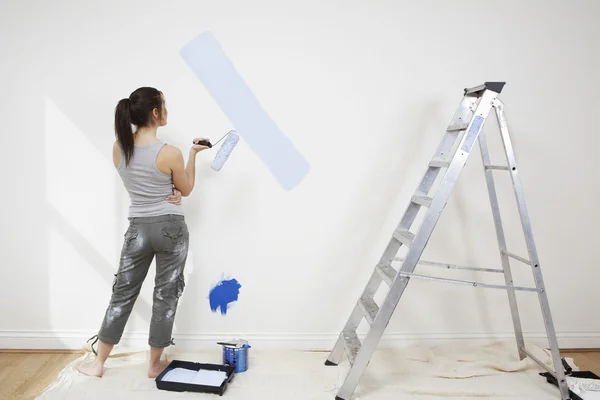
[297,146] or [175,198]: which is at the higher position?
[297,146]

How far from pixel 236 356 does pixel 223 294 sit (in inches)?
14.3

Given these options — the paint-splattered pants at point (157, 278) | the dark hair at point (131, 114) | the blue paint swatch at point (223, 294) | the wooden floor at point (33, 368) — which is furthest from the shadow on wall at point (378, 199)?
the wooden floor at point (33, 368)

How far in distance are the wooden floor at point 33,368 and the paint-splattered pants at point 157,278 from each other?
342 mm

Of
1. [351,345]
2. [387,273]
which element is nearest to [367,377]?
[351,345]

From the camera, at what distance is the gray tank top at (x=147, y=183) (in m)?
2.10

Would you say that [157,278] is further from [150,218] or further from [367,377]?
[367,377]

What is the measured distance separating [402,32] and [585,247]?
1.59 metres

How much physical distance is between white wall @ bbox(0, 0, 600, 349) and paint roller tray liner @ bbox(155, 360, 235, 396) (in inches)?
11.8

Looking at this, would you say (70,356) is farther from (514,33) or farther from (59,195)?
(514,33)

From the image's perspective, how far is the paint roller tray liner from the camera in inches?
84.2

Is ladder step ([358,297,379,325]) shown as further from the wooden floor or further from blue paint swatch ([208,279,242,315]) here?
the wooden floor

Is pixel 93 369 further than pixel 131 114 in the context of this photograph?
Yes

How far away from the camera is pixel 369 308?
2.30 meters

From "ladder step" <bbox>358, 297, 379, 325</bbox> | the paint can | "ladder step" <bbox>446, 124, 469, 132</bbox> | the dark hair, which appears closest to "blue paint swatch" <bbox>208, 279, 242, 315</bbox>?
the paint can
